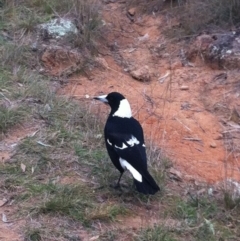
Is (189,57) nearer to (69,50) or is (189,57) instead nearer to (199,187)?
(69,50)

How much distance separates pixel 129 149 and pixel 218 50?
2.50 m

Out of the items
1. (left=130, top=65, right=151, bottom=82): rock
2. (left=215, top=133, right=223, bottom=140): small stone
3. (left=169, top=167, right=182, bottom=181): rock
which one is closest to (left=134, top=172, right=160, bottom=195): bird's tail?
(left=169, top=167, right=182, bottom=181): rock

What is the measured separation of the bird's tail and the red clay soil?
2.55ft

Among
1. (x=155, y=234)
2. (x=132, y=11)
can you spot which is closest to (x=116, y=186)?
(x=155, y=234)

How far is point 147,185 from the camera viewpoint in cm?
445

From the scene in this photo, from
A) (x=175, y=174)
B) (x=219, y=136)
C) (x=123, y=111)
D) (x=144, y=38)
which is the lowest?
(x=144, y=38)

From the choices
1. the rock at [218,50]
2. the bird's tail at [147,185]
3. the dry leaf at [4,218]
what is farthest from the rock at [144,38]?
the dry leaf at [4,218]

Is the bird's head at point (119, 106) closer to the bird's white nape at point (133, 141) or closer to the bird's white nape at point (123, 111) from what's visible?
the bird's white nape at point (123, 111)

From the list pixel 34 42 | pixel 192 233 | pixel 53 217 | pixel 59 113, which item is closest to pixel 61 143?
pixel 59 113

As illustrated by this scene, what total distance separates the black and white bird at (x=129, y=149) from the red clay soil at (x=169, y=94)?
0.62m

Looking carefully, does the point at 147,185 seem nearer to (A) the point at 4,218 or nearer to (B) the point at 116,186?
(B) the point at 116,186

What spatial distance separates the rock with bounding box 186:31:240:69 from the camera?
6.72m

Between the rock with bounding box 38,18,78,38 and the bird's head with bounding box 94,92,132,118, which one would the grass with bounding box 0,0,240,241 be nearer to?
the bird's head with bounding box 94,92,132,118

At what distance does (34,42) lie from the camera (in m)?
6.77
